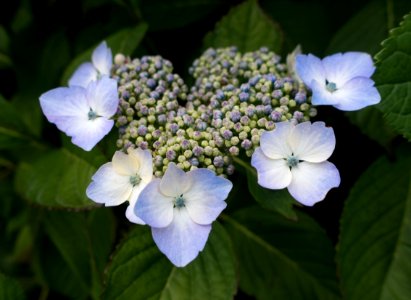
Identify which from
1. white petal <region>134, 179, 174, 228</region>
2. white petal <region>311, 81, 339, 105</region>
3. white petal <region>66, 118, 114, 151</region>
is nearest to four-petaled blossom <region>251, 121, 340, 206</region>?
white petal <region>311, 81, 339, 105</region>

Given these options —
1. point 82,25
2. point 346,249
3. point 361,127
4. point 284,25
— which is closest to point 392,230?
point 346,249

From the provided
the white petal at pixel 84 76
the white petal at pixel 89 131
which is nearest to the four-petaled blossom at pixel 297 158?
the white petal at pixel 89 131

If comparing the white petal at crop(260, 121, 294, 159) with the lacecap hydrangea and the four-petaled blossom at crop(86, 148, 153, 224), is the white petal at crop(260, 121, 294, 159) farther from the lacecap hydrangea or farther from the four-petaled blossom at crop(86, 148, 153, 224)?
the four-petaled blossom at crop(86, 148, 153, 224)

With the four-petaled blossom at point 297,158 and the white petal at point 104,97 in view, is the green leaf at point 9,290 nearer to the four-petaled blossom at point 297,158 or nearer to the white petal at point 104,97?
the white petal at point 104,97

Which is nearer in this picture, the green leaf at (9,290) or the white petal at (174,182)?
the white petal at (174,182)

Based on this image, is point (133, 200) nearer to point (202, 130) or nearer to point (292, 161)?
point (202, 130)

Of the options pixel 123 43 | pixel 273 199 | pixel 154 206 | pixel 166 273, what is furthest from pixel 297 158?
pixel 123 43

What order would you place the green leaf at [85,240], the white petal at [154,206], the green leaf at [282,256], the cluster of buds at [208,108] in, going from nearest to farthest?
the white petal at [154,206]
the cluster of buds at [208,108]
the green leaf at [282,256]
the green leaf at [85,240]
